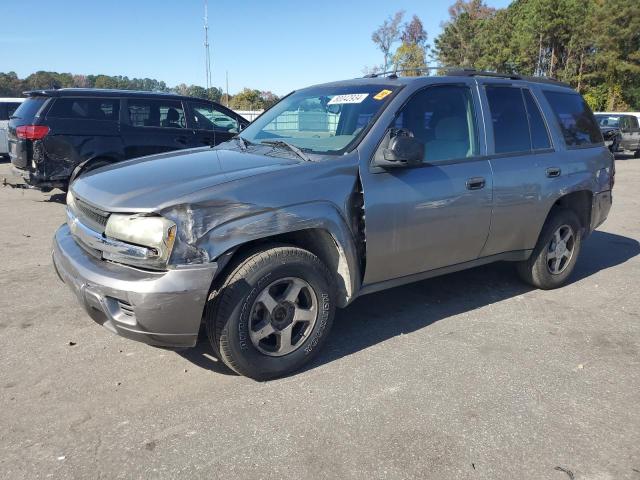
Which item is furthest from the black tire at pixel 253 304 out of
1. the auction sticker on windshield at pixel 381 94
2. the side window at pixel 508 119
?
the side window at pixel 508 119

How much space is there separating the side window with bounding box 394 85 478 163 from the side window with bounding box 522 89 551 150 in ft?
2.47

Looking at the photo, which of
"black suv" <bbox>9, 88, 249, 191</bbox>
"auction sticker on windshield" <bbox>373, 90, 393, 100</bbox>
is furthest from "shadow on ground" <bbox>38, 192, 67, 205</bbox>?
"auction sticker on windshield" <bbox>373, 90, 393, 100</bbox>

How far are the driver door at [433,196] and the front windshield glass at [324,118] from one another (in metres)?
0.23

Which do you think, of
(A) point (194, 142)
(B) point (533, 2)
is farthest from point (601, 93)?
(A) point (194, 142)

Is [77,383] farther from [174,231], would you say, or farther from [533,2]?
[533,2]

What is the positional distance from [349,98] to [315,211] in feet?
4.17

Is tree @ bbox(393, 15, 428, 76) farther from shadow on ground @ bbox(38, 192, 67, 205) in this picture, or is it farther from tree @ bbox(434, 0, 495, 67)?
shadow on ground @ bbox(38, 192, 67, 205)

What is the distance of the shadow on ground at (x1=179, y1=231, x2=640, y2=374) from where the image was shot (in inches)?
147

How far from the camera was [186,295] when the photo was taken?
2.84 m

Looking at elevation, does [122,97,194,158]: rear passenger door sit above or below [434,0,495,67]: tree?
below

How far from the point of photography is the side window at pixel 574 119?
494cm

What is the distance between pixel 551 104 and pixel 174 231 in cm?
Answer: 372

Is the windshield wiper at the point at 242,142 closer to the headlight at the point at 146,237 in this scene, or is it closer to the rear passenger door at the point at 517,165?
the headlight at the point at 146,237

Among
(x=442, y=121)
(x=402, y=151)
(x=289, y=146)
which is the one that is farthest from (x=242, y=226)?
(x=442, y=121)
